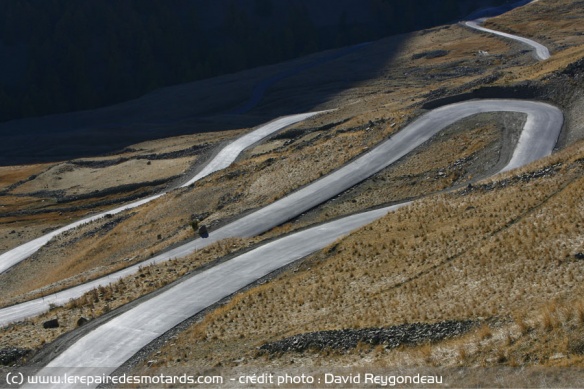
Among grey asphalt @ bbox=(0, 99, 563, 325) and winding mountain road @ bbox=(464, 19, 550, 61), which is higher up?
winding mountain road @ bbox=(464, 19, 550, 61)

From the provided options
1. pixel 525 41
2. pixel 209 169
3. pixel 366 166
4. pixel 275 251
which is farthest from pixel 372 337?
pixel 525 41

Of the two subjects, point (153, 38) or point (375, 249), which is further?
point (153, 38)

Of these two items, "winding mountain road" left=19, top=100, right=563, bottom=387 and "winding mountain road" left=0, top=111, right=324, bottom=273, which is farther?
"winding mountain road" left=0, top=111, right=324, bottom=273

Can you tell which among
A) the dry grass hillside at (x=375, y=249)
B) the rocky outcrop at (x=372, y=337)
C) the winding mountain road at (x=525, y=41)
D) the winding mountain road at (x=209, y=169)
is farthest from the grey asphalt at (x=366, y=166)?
the winding mountain road at (x=525, y=41)

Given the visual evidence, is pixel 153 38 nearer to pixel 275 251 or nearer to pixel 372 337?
pixel 275 251

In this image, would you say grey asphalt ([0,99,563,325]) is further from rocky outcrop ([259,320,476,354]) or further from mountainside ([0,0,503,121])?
mountainside ([0,0,503,121])

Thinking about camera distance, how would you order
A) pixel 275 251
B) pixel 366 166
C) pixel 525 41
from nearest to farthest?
pixel 275 251, pixel 366 166, pixel 525 41

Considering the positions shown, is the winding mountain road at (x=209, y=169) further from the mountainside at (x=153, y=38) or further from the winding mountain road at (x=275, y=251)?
the mountainside at (x=153, y=38)

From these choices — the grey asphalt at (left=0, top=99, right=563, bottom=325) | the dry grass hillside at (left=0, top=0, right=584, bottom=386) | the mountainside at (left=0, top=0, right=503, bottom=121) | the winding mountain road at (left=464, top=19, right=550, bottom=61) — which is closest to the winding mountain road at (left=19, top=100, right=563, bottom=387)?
the grey asphalt at (left=0, top=99, right=563, bottom=325)

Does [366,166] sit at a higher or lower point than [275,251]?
higher
